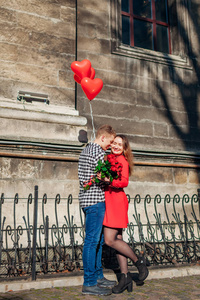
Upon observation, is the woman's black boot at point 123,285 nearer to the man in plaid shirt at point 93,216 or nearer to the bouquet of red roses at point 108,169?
the man in plaid shirt at point 93,216

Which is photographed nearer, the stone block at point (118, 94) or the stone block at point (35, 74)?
the stone block at point (35, 74)

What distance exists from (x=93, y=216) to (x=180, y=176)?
14.6ft

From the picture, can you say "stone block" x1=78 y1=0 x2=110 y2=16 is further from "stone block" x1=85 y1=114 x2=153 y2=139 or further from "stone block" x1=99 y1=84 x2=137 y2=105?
"stone block" x1=85 y1=114 x2=153 y2=139

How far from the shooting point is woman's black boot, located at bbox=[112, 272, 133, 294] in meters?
3.65

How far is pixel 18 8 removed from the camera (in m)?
6.78

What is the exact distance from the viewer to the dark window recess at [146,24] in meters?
8.44

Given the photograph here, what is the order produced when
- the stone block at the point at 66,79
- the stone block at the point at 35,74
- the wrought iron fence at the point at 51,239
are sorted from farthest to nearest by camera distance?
the stone block at the point at 66,79 < the stone block at the point at 35,74 < the wrought iron fence at the point at 51,239

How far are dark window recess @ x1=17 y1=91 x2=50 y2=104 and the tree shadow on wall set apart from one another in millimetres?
2809

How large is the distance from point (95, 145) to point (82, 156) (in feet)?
0.67

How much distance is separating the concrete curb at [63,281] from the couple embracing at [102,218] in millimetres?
498

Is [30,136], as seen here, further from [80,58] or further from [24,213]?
[80,58]

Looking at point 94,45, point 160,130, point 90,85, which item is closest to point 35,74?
point 94,45

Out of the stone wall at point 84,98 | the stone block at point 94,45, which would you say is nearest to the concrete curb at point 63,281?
the stone wall at point 84,98

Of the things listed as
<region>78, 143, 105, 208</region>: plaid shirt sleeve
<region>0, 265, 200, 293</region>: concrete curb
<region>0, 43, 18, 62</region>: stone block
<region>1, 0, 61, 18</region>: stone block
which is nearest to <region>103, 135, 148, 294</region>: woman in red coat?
<region>78, 143, 105, 208</region>: plaid shirt sleeve
